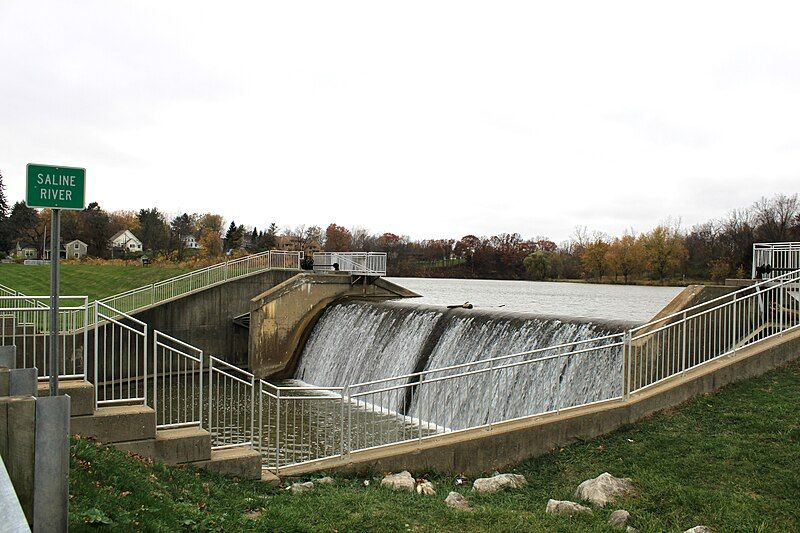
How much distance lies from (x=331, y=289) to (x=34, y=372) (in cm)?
2282

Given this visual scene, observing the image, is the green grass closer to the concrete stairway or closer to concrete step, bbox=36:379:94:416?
the concrete stairway

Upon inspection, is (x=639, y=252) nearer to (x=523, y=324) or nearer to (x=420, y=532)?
(x=523, y=324)

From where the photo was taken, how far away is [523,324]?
696 inches

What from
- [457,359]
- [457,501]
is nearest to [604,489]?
[457,501]

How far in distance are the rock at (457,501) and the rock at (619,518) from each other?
57.6 inches

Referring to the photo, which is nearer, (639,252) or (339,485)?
(339,485)

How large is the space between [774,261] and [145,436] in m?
15.0

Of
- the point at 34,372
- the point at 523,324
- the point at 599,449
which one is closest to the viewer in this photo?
the point at 34,372

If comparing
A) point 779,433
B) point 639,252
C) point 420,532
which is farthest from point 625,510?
point 639,252

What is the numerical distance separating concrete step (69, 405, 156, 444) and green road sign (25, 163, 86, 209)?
9.17 feet

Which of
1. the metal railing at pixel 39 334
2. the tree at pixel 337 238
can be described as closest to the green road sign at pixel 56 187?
the metal railing at pixel 39 334

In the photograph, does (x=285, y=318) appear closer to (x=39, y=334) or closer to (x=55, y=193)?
(x=39, y=334)

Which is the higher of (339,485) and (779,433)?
(779,433)

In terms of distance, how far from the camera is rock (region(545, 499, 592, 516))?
667 centimetres
